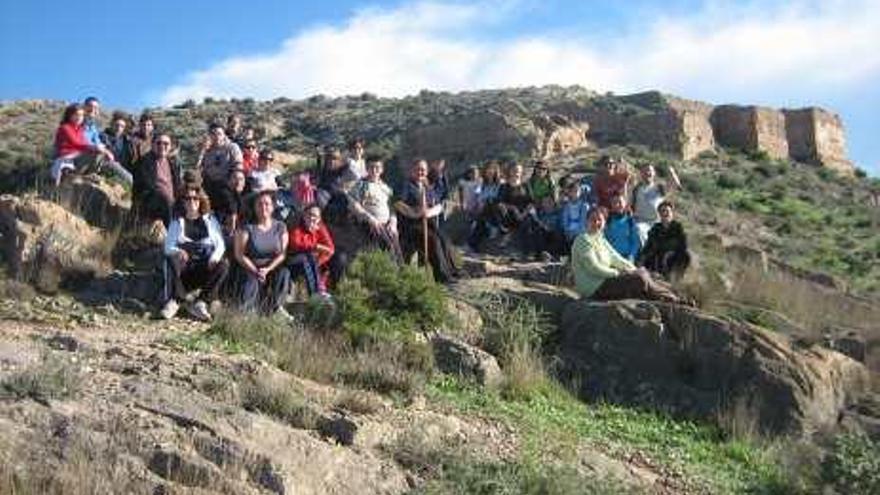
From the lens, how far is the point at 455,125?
37219 millimetres

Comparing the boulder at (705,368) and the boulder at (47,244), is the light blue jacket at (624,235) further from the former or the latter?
the boulder at (47,244)

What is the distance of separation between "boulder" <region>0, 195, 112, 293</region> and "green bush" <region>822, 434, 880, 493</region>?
7515 millimetres

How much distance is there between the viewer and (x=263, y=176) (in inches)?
579

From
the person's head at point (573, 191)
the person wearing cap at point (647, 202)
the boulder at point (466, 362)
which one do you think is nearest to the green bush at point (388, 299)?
the boulder at point (466, 362)

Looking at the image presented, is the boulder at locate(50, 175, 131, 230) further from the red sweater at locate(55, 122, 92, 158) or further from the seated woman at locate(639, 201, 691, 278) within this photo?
the seated woman at locate(639, 201, 691, 278)

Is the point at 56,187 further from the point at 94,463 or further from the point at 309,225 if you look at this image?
the point at 94,463

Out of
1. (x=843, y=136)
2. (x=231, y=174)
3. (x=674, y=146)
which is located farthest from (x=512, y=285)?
(x=843, y=136)

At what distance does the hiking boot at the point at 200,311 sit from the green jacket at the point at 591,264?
12.1 feet

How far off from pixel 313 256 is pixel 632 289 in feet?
10.3

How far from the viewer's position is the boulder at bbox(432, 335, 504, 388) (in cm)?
1092

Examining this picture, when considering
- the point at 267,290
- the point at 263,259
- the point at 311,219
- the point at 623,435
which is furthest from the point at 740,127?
the point at 623,435

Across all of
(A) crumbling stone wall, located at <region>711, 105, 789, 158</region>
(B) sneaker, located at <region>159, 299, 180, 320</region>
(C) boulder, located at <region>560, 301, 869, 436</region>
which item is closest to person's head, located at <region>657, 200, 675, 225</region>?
(C) boulder, located at <region>560, 301, 869, 436</region>

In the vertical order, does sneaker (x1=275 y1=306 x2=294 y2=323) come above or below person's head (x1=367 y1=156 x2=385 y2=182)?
below

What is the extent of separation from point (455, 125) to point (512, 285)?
935 inches
